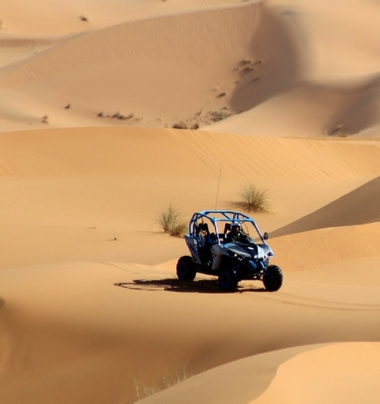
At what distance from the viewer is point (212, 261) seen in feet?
37.8

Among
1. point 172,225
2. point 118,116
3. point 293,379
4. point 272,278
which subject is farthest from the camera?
point 118,116

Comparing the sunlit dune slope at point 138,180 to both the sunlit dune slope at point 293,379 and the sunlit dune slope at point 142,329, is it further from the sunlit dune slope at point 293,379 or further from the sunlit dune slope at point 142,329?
the sunlit dune slope at point 293,379

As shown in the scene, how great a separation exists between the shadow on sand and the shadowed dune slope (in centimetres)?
671

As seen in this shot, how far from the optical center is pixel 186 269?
12.1m

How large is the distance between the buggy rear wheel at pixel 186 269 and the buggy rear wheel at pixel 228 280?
868mm

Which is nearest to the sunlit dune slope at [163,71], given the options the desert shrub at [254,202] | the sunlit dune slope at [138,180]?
the sunlit dune slope at [138,180]

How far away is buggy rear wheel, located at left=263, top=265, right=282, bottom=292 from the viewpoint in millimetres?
11055

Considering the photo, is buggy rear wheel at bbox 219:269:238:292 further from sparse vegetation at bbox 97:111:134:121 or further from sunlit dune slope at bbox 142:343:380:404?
sparse vegetation at bbox 97:111:134:121

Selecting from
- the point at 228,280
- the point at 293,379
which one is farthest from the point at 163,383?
the point at 228,280

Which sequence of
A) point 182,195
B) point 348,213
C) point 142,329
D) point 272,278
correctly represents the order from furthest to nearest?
point 182,195 < point 348,213 < point 272,278 < point 142,329

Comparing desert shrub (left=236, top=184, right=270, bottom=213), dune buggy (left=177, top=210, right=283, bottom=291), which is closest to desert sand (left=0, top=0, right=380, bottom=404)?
dune buggy (left=177, top=210, right=283, bottom=291)

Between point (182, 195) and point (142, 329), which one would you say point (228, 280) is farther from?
point (182, 195)

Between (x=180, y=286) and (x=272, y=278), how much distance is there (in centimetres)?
134

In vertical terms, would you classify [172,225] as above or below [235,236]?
above
